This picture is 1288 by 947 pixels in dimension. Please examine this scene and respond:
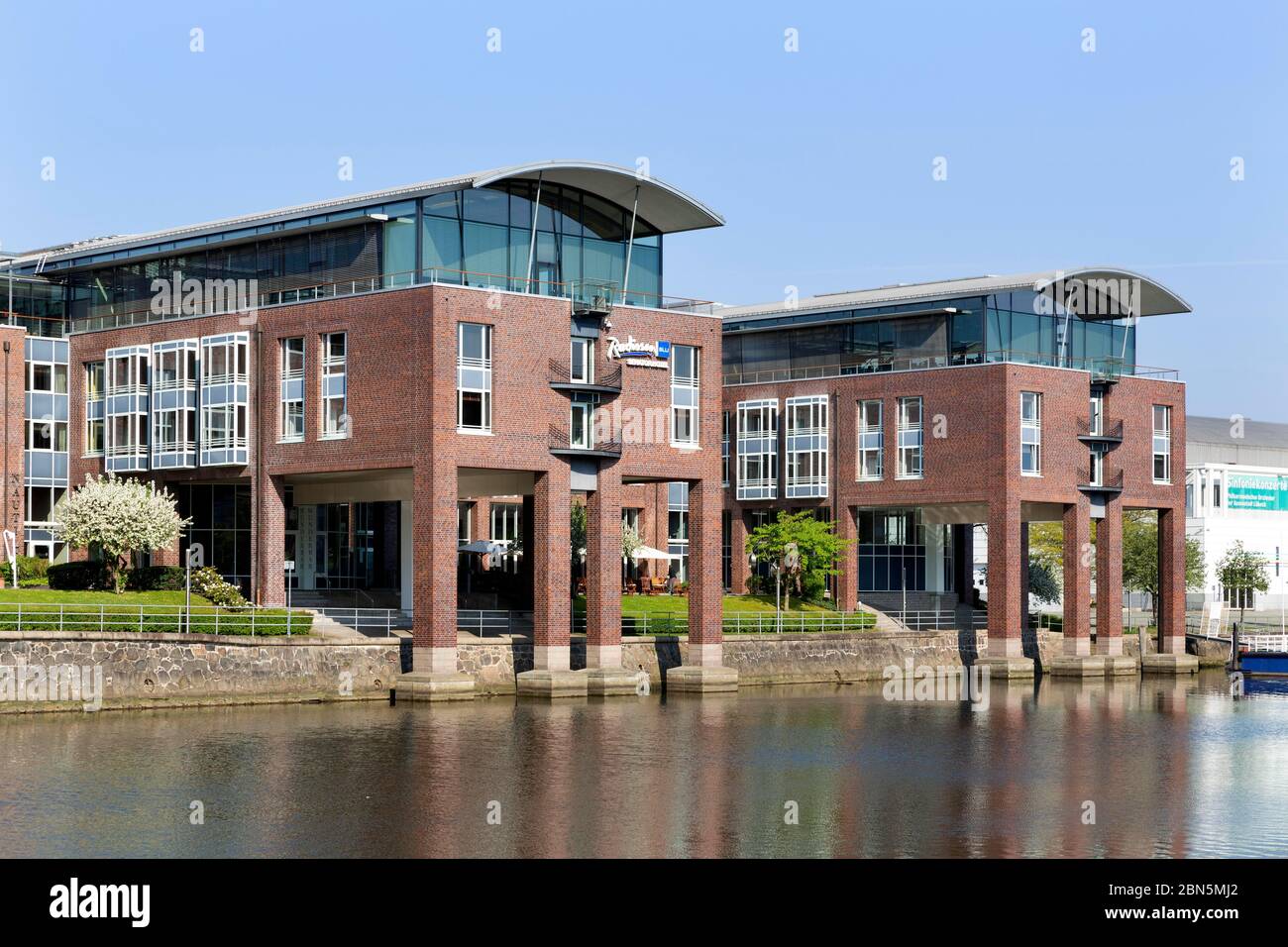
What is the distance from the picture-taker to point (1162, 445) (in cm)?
8444

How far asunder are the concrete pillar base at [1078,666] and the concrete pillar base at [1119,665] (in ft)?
1.12

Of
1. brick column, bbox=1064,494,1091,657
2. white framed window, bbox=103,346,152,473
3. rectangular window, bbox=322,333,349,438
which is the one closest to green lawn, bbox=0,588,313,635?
rectangular window, bbox=322,333,349,438

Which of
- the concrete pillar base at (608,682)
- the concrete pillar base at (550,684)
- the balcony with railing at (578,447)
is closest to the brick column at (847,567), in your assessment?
the concrete pillar base at (608,682)

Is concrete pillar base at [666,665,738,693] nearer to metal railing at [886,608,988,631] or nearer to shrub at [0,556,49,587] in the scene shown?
metal railing at [886,608,988,631]

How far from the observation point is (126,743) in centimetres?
4294

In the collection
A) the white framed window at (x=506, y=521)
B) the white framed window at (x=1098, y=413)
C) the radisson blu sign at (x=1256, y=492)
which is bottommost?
the white framed window at (x=506, y=521)

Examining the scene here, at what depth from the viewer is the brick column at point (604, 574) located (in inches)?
2416

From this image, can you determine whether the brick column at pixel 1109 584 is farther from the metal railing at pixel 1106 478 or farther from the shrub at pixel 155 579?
the shrub at pixel 155 579

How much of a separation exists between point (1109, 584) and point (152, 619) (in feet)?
142

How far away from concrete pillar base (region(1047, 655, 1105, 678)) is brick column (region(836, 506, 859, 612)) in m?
9.82
